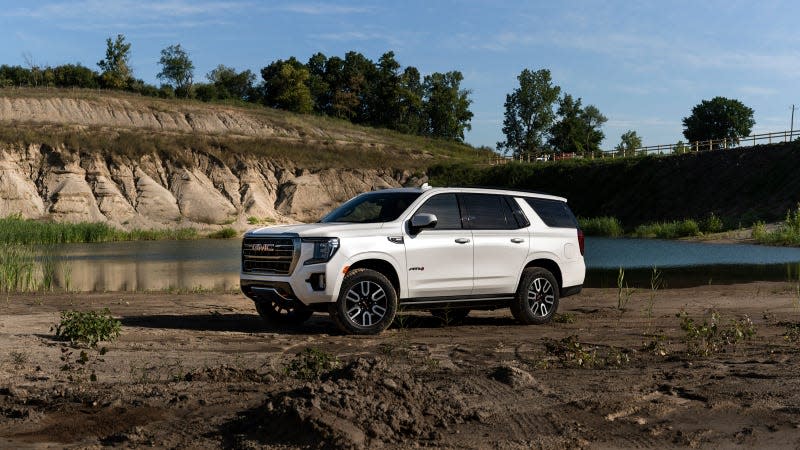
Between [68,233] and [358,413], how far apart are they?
49.0 m

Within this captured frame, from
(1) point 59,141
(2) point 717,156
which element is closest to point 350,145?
(1) point 59,141

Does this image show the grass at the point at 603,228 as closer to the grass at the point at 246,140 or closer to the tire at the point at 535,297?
the grass at the point at 246,140

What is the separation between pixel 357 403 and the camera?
21.0ft

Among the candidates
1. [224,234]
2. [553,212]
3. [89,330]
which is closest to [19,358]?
[89,330]

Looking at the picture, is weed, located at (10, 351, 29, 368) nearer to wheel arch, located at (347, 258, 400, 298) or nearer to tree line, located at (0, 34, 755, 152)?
wheel arch, located at (347, 258, 400, 298)

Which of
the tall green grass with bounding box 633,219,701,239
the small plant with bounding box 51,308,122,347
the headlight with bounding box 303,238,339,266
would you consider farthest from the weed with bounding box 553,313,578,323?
the tall green grass with bounding box 633,219,701,239

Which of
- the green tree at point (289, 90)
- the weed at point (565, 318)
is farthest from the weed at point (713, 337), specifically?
the green tree at point (289, 90)

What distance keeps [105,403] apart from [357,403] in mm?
2123

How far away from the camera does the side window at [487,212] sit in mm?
12672

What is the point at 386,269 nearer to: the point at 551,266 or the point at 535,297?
the point at 535,297

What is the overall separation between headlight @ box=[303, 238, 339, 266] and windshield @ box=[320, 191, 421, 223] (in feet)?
3.08

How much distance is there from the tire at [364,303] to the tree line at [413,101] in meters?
100

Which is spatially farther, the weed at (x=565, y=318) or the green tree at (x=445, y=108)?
the green tree at (x=445, y=108)

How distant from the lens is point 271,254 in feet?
38.8
